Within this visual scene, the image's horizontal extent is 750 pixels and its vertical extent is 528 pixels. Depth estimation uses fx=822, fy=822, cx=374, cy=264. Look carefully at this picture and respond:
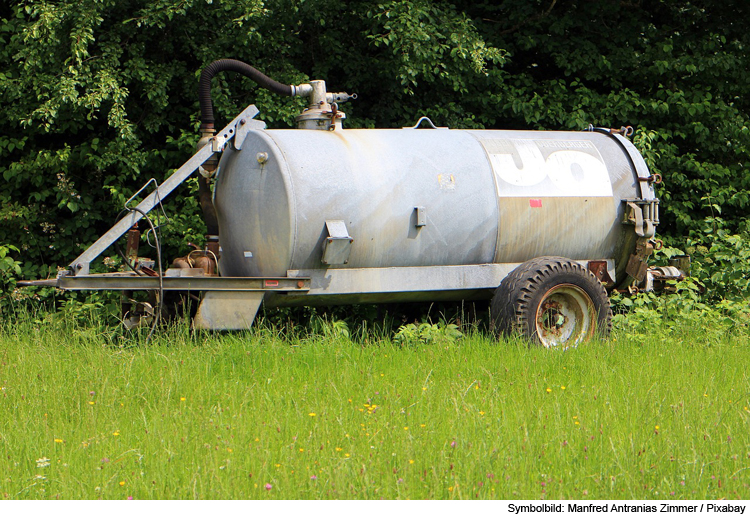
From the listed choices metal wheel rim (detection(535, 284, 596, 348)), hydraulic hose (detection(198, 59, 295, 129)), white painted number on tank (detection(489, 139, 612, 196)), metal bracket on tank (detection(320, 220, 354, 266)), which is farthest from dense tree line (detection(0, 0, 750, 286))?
metal wheel rim (detection(535, 284, 596, 348))

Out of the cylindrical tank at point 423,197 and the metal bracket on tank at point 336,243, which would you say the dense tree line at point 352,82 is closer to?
the cylindrical tank at point 423,197

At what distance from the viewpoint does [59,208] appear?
8.70 metres

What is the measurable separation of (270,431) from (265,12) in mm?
4884

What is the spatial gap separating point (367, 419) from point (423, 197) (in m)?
2.46

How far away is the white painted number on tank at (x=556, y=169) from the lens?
6738 millimetres

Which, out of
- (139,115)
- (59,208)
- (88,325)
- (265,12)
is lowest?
(88,325)

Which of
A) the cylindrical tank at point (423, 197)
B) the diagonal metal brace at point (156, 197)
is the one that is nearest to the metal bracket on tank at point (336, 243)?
the cylindrical tank at point (423, 197)

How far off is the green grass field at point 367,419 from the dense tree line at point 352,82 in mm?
2680

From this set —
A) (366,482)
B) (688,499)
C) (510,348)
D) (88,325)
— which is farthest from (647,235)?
(88,325)

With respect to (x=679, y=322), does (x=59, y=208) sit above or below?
above

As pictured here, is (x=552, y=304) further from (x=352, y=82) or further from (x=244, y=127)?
(x=352, y=82)

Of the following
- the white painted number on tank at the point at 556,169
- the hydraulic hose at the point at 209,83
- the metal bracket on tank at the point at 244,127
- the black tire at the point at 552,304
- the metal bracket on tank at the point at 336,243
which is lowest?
the black tire at the point at 552,304

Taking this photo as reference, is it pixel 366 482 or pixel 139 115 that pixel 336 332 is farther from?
pixel 139 115

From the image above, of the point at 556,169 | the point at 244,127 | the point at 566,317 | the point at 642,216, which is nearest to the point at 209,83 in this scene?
the point at 244,127
